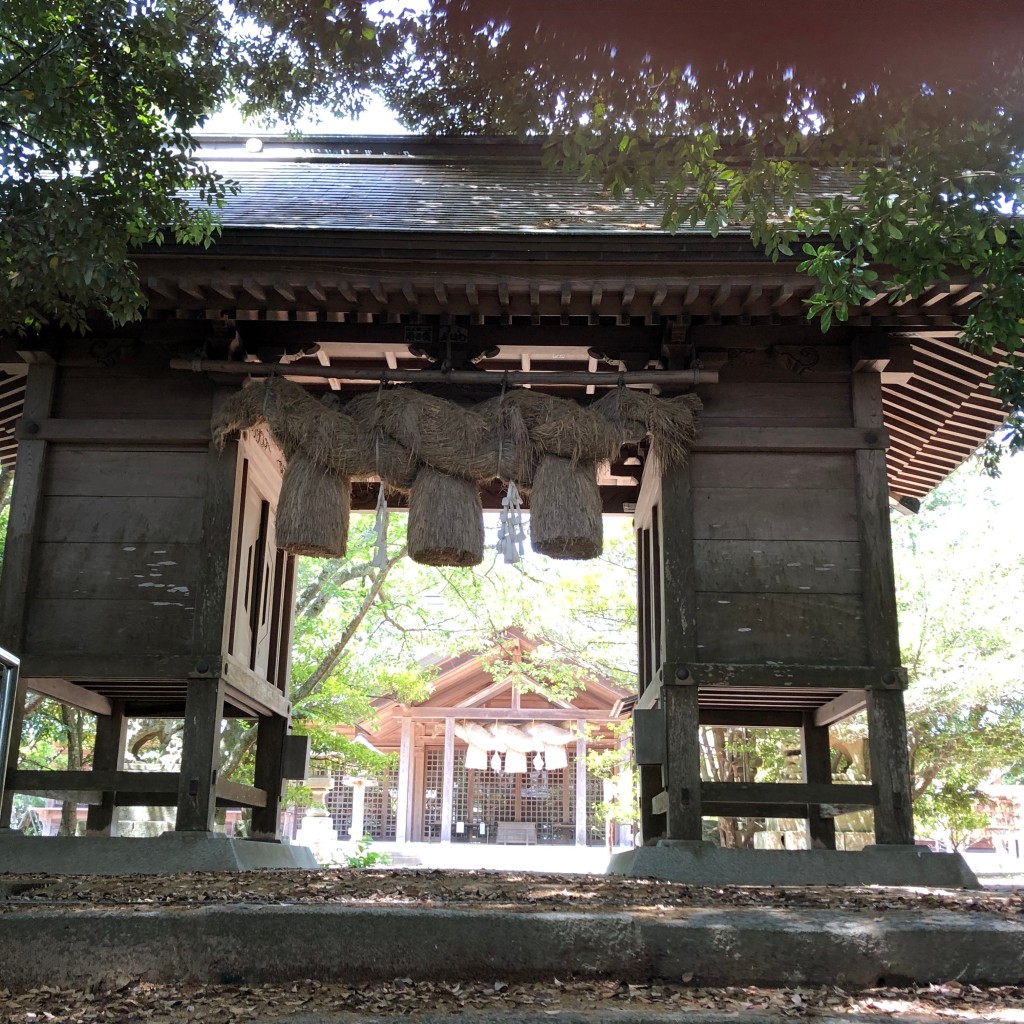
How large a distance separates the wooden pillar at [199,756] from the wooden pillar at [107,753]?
105 inches

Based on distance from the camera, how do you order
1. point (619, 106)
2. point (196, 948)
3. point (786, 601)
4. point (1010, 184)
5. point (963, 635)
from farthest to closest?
point (963, 635) < point (786, 601) < point (619, 106) < point (1010, 184) < point (196, 948)

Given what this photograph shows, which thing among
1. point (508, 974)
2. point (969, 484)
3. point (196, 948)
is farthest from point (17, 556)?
point (969, 484)

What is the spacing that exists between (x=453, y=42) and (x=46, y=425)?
12.2ft

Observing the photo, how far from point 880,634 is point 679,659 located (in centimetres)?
124

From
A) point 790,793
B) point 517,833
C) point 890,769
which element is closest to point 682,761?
point 790,793

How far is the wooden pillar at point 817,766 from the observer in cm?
797

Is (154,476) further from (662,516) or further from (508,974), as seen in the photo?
(508,974)

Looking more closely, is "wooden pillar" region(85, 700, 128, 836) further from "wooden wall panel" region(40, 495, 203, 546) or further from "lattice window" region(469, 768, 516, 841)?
"lattice window" region(469, 768, 516, 841)

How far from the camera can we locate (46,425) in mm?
6723

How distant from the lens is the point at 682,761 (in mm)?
6137

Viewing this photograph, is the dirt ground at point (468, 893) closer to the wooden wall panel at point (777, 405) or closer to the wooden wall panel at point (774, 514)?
the wooden wall panel at point (774, 514)

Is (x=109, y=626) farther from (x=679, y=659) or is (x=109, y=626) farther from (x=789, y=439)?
(x=789, y=439)

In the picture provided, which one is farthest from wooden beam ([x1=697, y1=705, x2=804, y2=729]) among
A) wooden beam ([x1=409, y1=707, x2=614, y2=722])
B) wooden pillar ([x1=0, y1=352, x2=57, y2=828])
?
wooden beam ([x1=409, y1=707, x2=614, y2=722])

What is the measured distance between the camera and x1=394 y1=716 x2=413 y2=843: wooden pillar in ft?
81.3
